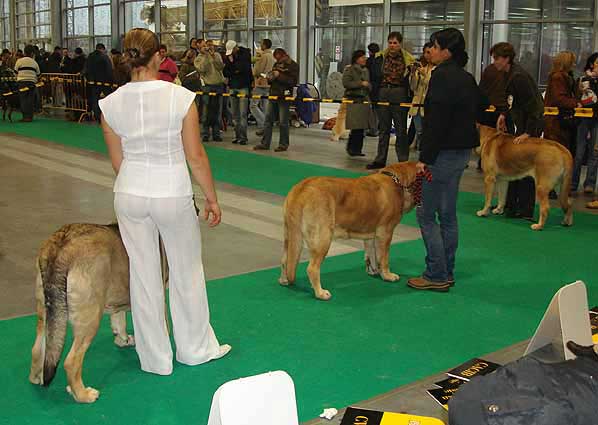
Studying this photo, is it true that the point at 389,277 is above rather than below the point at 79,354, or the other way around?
below

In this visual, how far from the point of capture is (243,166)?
39.8 feet

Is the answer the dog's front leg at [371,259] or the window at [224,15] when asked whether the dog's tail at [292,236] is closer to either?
the dog's front leg at [371,259]

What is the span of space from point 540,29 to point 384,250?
1021 centimetres

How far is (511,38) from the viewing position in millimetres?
14977

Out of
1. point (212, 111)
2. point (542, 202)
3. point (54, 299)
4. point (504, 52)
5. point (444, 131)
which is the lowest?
point (542, 202)

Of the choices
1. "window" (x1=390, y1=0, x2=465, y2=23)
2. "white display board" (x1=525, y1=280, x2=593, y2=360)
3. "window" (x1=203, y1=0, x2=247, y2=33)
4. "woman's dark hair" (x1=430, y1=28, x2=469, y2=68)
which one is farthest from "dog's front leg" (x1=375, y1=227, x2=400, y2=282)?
"window" (x1=203, y1=0, x2=247, y2=33)

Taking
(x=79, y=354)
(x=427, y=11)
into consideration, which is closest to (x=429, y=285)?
(x=79, y=354)

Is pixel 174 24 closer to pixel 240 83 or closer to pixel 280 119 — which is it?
pixel 240 83

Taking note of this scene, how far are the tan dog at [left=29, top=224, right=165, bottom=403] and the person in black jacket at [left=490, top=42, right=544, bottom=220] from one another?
553 centimetres

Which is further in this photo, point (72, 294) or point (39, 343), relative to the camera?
point (39, 343)

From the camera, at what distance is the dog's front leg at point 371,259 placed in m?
6.07

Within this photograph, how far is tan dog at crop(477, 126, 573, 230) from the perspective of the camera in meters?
7.86

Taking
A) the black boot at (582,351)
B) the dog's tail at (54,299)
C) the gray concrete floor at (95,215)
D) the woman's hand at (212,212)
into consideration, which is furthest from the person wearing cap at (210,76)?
the black boot at (582,351)

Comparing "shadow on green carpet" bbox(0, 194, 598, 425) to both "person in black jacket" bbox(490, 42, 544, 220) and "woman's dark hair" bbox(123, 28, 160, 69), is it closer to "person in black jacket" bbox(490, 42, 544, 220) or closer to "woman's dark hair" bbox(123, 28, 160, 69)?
"person in black jacket" bbox(490, 42, 544, 220)
